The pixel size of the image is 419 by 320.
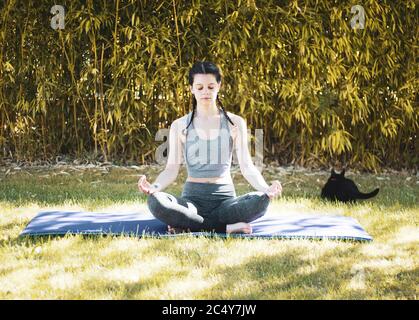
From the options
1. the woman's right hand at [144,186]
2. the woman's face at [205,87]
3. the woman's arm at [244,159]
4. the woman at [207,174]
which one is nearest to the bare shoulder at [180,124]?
the woman at [207,174]

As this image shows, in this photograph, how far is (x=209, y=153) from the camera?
11.2ft

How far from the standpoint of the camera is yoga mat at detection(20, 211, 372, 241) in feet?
10.8

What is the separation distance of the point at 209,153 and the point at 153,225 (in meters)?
0.46

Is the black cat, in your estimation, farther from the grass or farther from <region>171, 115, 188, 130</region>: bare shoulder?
<region>171, 115, 188, 130</region>: bare shoulder

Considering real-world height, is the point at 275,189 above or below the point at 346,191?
above

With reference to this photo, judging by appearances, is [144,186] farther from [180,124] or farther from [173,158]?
[180,124]

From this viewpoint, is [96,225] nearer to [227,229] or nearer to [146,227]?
[146,227]

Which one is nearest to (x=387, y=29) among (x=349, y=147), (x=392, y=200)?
(x=349, y=147)

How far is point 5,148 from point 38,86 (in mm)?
682

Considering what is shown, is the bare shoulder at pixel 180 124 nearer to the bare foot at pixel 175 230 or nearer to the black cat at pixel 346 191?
the bare foot at pixel 175 230

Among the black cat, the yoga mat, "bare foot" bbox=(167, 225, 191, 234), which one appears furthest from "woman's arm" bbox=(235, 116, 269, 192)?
the black cat

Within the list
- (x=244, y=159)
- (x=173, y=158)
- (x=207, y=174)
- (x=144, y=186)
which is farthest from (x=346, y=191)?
(x=144, y=186)

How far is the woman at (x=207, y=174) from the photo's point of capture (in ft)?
10.7

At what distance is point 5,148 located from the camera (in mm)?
5516
